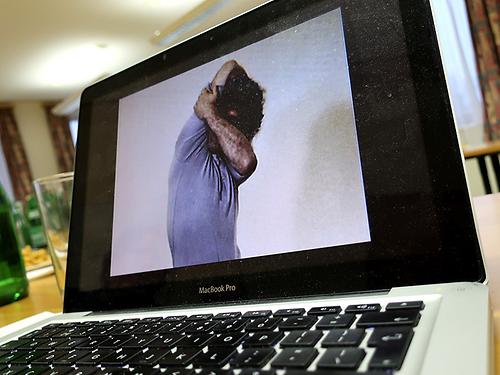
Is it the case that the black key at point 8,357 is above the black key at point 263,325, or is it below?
below

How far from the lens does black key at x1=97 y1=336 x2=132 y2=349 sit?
15.5 inches

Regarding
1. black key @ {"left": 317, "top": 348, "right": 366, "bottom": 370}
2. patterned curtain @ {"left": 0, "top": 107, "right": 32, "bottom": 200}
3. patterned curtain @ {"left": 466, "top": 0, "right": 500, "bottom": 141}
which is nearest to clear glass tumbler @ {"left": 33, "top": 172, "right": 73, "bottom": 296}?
black key @ {"left": 317, "top": 348, "right": 366, "bottom": 370}

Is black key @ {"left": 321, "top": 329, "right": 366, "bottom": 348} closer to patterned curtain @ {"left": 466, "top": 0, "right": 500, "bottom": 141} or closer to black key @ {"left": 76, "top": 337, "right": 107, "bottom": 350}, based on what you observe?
black key @ {"left": 76, "top": 337, "right": 107, "bottom": 350}

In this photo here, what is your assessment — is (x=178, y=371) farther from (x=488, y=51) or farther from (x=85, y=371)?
(x=488, y=51)

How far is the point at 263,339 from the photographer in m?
0.31

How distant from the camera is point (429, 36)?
383 mm

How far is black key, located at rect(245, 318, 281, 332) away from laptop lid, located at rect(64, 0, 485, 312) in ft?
0.23

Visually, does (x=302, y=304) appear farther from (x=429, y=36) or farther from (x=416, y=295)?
(x=429, y=36)

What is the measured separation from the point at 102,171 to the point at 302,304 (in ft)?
1.11

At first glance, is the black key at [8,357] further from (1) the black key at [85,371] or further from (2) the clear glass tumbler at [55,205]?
(2) the clear glass tumbler at [55,205]

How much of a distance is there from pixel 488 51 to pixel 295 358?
13.5 feet

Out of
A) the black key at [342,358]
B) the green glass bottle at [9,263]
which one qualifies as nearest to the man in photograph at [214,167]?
the black key at [342,358]

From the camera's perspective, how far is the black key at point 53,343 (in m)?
0.45

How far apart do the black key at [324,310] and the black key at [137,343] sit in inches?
4.8
